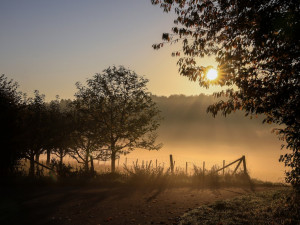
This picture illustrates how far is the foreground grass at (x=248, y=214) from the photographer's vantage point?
6.99 m

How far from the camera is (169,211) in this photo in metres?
9.03

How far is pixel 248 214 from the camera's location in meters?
7.68

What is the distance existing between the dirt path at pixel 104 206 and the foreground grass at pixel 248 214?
33.1 inches

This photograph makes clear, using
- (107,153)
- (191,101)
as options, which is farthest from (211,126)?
(107,153)

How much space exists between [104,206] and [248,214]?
5226 mm

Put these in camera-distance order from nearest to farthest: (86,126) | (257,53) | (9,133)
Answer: (257,53), (9,133), (86,126)

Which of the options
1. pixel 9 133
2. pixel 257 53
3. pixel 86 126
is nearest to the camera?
pixel 257 53

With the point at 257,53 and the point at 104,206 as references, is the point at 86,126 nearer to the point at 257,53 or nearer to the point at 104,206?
the point at 104,206

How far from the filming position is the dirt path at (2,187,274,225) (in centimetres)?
809

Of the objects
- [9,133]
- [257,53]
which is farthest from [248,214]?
[9,133]

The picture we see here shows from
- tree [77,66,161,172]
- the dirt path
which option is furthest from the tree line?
the dirt path

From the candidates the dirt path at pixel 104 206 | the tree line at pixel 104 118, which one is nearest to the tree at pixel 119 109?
the tree line at pixel 104 118

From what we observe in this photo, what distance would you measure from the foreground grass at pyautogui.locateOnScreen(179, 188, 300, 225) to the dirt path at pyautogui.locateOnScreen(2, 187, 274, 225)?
2.76 ft

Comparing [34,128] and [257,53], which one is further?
[34,128]
